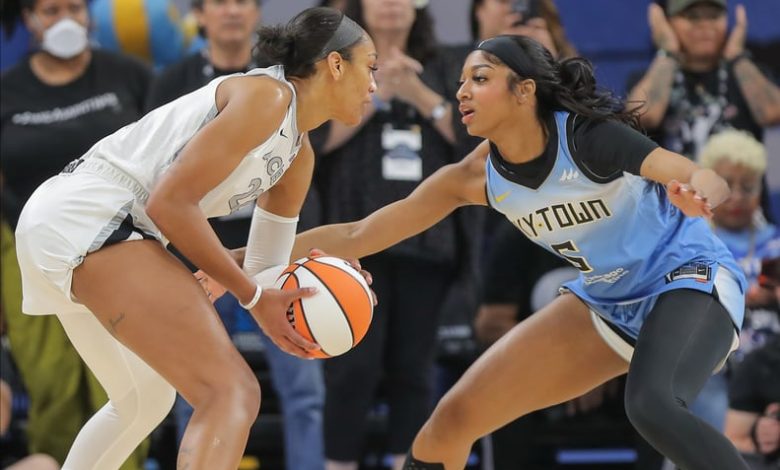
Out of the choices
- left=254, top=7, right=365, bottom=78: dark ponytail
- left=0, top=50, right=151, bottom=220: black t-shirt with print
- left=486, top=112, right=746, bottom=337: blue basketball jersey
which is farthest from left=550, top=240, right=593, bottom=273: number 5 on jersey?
left=0, top=50, right=151, bottom=220: black t-shirt with print

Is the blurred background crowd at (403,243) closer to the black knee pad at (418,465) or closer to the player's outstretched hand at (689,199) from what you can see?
the black knee pad at (418,465)

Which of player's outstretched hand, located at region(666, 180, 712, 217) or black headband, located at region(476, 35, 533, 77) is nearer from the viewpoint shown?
player's outstretched hand, located at region(666, 180, 712, 217)

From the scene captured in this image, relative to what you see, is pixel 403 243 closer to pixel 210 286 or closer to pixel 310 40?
pixel 210 286

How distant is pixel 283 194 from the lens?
14.9 feet

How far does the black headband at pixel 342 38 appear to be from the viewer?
4.21m

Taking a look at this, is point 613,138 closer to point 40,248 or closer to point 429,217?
point 429,217

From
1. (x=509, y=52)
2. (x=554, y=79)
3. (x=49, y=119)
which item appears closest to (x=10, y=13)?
(x=49, y=119)

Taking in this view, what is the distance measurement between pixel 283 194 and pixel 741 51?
10.6 ft

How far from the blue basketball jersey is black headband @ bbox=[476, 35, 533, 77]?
0.20 metres

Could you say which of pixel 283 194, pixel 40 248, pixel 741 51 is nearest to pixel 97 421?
pixel 40 248

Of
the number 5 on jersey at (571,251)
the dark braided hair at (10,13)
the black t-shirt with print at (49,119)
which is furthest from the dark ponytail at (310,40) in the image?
the dark braided hair at (10,13)

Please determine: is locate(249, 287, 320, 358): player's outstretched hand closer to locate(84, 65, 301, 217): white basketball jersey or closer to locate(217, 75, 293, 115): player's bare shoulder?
locate(84, 65, 301, 217): white basketball jersey

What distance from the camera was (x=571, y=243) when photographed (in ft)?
15.0

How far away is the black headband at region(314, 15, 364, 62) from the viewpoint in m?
4.21
